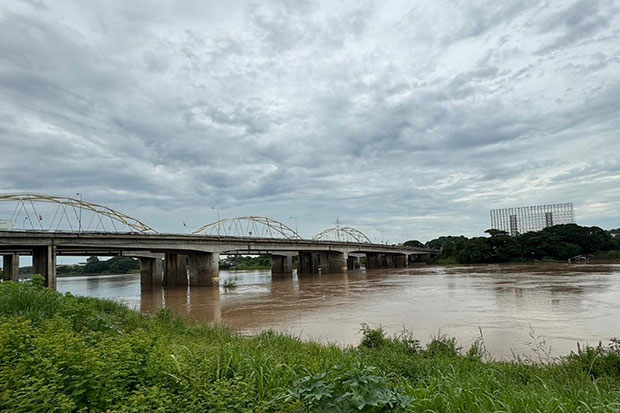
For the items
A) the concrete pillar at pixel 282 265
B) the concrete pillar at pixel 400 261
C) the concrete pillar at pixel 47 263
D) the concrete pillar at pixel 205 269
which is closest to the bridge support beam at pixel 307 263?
the concrete pillar at pixel 282 265

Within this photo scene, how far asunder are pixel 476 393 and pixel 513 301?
20073 mm

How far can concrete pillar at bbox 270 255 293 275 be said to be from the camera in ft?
248

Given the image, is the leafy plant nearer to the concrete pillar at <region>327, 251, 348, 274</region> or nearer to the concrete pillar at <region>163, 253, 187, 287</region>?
the concrete pillar at <region>163, 253, 187, 287</region>

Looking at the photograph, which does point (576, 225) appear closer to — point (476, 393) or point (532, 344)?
point (532, 344)

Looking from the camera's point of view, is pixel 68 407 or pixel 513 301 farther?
pixel 513 301

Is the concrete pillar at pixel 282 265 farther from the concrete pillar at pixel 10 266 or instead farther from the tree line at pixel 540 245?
the tree line at pixel 540 245

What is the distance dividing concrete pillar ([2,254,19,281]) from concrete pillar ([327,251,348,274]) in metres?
47.6

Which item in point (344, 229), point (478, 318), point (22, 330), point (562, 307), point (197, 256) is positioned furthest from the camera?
point (344, 229)

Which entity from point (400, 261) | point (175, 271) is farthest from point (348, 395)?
point (400, 261)

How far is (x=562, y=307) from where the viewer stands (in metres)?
18.6

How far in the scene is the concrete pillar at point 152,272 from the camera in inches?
2069

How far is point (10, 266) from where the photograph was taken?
47.0 metres

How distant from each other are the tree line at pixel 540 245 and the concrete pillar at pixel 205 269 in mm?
63702

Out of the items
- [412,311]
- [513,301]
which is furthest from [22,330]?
[513,301]
